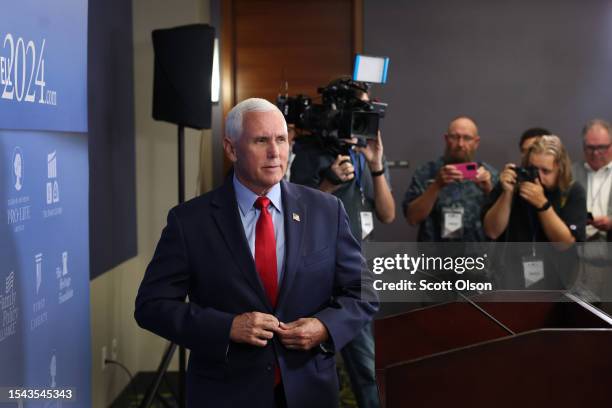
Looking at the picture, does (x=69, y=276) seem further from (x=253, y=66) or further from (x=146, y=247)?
(x=253, y=66)

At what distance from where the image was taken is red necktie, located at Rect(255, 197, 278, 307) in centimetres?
211

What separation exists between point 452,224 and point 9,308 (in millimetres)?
2204

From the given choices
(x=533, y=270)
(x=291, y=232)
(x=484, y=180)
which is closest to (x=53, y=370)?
(x=291, y=232)

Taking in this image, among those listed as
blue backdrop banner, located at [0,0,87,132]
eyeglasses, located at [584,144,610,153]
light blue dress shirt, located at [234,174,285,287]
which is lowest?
A: light blue dress shirt, located at [234,174,285,287]

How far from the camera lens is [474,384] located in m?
1.67

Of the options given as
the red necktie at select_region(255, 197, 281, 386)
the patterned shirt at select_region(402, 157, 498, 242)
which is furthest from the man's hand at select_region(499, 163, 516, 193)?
the red necktie at select_region(255, 197, 281, 386)

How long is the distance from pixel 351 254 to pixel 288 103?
45.6 inches

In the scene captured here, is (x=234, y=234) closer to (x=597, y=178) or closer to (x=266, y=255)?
(x=266, y=255)

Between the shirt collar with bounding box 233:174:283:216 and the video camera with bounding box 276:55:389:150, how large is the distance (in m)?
1.06

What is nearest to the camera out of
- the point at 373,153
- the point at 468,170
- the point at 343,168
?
the point at 343,168

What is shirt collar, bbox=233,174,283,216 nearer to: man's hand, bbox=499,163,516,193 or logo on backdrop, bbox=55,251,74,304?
logo on backdrop, bbox=55,251,74,304

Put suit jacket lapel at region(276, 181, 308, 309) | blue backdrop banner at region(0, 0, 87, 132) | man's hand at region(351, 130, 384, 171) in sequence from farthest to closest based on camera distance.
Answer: man's hand at region(351, 130, 384, 171)
blue backdrop banner at region(0, 0, 87, 132)
suit jacket lapel at region(276, 181, 308, 309)

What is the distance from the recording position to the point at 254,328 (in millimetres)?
1978

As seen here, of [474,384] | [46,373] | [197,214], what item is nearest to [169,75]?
[46,373]
